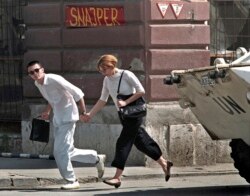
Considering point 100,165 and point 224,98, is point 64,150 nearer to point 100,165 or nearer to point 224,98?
point 100,165

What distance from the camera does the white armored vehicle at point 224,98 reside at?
8711mm

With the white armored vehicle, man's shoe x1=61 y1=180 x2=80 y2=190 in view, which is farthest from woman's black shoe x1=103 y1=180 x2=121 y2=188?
the white armored vehicle

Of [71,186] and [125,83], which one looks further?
[71,186]

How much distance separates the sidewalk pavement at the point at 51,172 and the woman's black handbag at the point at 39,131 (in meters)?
0.53

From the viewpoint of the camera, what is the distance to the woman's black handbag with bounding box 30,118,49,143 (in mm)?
11070

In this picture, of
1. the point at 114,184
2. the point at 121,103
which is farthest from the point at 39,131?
the point at 121,103

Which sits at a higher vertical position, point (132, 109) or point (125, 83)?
point (125, 83)

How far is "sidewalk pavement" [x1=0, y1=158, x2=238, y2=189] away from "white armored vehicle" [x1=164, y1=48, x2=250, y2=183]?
1.90m

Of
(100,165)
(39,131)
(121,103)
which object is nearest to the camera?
(121,103)

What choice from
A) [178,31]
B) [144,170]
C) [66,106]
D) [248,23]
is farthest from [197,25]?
[66,106]

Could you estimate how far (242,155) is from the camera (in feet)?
31.8

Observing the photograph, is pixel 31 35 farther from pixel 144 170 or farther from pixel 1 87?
pixel 144 170

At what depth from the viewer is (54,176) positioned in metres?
11.1

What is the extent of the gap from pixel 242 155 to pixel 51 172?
3.10 m
